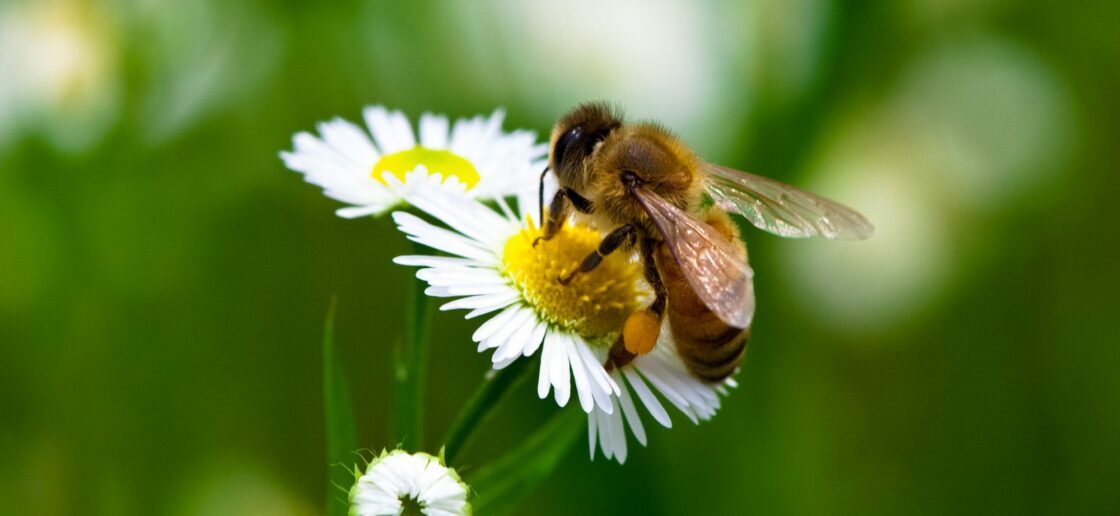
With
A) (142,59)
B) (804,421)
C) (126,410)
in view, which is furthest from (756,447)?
(142,59)

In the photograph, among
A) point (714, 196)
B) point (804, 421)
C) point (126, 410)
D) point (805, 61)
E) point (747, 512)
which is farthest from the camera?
point (805, 61)

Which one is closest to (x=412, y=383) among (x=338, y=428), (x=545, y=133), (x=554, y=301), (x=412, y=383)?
(x=412, y=383)

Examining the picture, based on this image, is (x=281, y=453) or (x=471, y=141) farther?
(x=281, y=453)

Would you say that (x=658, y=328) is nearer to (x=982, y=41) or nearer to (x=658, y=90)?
(x=658, y=90)

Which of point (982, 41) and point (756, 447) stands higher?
point (982, 41)

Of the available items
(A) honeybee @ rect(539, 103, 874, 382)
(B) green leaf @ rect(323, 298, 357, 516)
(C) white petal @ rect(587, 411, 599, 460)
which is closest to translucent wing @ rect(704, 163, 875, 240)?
(A) honeybee @ rect(539, 103, 874, 382)

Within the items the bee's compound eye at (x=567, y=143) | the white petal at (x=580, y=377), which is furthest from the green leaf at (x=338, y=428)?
the bee's compound eye at (x=567, y=143)

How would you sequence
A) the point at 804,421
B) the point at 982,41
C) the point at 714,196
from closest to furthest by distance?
the point at 714,196, the point at 804,421, the point at 982,41

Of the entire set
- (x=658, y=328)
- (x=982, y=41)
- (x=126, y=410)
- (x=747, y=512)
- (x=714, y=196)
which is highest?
(x=982, y=41)

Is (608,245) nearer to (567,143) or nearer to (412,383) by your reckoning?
(567,143)

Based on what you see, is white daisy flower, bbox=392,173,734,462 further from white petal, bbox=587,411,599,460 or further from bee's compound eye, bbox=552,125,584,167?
bee's compound eye, bbox=552,125,584,167
